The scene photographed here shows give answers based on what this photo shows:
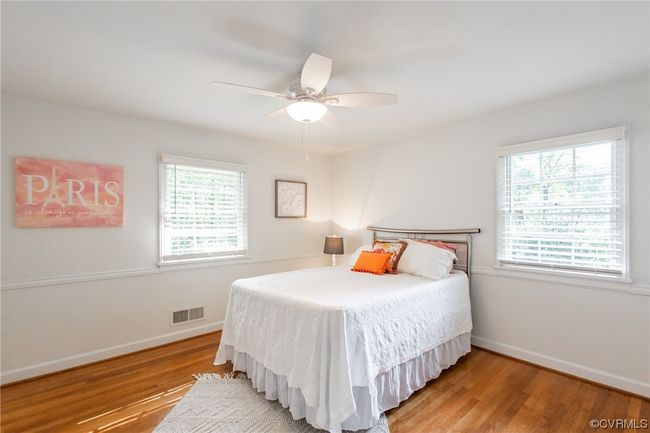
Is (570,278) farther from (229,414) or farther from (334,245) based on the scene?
(229,414)

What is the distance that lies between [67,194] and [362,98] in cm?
286

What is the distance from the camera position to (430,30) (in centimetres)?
182

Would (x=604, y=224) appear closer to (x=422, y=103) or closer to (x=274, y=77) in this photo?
(x=422, y=103)

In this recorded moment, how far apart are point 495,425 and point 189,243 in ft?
11.1

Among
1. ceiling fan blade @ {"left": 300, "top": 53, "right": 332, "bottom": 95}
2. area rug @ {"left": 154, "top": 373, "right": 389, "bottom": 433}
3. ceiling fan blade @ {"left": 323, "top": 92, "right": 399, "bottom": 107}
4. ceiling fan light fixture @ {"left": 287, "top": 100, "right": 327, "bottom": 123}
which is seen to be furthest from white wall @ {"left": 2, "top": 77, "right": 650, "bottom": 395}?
ceiling fan blade @ {"left": 300, "top": 53, "right": 332, "bottom": 95}

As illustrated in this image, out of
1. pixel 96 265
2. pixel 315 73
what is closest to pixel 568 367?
pixel 315 73

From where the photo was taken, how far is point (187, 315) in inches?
145

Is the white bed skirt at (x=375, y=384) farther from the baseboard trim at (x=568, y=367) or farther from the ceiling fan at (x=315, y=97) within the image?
the ceiling fan at (x=315, y=97)

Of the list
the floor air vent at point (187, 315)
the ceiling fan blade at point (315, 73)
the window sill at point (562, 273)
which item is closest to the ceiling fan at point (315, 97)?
the ceiling fan blade at point (315, 73)

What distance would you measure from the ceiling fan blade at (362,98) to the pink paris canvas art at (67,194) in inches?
96.2

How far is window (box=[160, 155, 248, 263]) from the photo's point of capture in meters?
3.55

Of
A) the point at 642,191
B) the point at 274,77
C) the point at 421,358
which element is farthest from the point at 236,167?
the point at 642,191

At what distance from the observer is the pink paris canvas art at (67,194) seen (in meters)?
2.75

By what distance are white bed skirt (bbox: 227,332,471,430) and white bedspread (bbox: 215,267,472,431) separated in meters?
0.08
